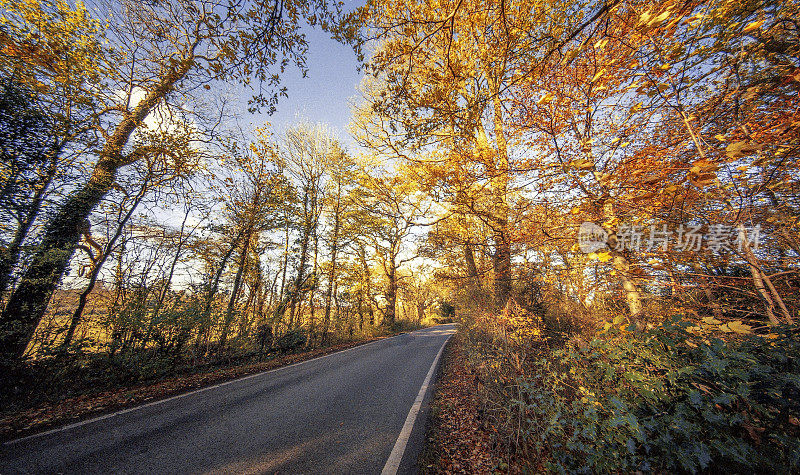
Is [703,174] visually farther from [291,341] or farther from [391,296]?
[391,296]

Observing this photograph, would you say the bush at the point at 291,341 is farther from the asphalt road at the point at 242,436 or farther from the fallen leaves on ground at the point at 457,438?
the fallen leaves on ground at the point at 457,438

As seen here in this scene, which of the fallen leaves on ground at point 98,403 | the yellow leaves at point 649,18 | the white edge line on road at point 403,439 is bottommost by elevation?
the white edge line on road at point 403,439

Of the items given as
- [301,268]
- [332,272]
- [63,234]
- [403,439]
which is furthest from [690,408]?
[332,272]

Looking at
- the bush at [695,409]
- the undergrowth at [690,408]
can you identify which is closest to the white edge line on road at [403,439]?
the undergrowth at [690,408]

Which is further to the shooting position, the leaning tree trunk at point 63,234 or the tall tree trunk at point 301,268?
the tall tree trunk at point 301,268

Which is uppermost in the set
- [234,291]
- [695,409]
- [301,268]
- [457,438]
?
[301,268]

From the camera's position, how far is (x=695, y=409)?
1978 millimetres

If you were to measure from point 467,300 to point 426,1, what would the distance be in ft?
35.6

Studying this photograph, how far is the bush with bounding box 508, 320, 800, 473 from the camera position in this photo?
1694mm

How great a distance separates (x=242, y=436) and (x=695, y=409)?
5.08 meters

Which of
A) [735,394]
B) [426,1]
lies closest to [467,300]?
[735,394]

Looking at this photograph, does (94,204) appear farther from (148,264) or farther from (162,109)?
(162,109)

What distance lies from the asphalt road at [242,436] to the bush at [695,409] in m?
2.11

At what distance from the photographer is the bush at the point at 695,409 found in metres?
1.69
